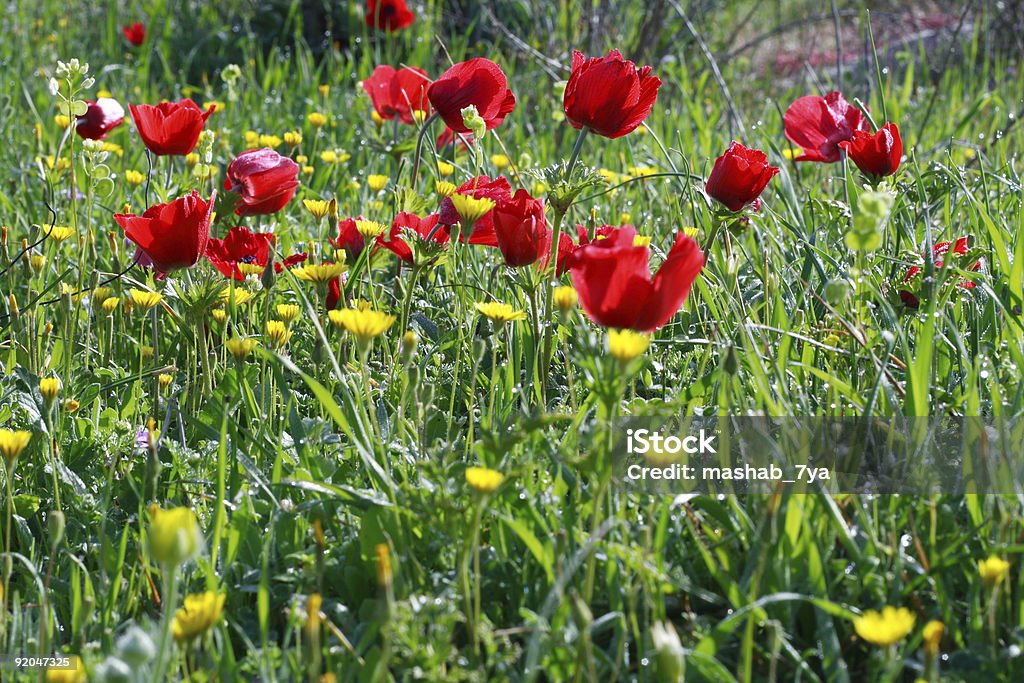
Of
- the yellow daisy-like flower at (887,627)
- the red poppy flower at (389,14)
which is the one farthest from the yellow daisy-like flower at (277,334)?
the red poppy flower at (389,14)

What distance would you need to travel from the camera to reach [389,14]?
3414 mm

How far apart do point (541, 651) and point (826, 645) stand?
257 millimetres

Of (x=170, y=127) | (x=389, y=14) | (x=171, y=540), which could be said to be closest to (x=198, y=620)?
(x=171, y=540)

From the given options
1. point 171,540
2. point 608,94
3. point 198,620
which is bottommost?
point 198,620

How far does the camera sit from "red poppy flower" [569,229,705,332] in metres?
1.00

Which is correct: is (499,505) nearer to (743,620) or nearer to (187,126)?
(743,620)

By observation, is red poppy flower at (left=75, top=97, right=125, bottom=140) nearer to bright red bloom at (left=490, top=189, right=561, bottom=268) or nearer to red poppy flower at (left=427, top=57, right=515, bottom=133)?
red poppy flower at (left=427, top=57, right=515, bottom=133)

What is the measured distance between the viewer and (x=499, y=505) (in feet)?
3.70

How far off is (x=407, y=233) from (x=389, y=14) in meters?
2.16

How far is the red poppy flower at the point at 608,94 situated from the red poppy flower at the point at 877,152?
1.12ft

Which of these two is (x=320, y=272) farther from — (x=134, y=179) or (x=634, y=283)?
(x=134, y=179)

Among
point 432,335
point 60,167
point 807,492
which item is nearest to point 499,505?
point 807,492

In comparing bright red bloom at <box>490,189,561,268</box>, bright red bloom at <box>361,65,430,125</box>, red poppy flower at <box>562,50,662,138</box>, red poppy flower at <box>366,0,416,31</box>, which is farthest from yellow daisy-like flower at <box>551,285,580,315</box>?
red poppy flower at <box>366,0,416,31</box>

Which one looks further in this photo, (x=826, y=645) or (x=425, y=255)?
(x=425, y=255)
